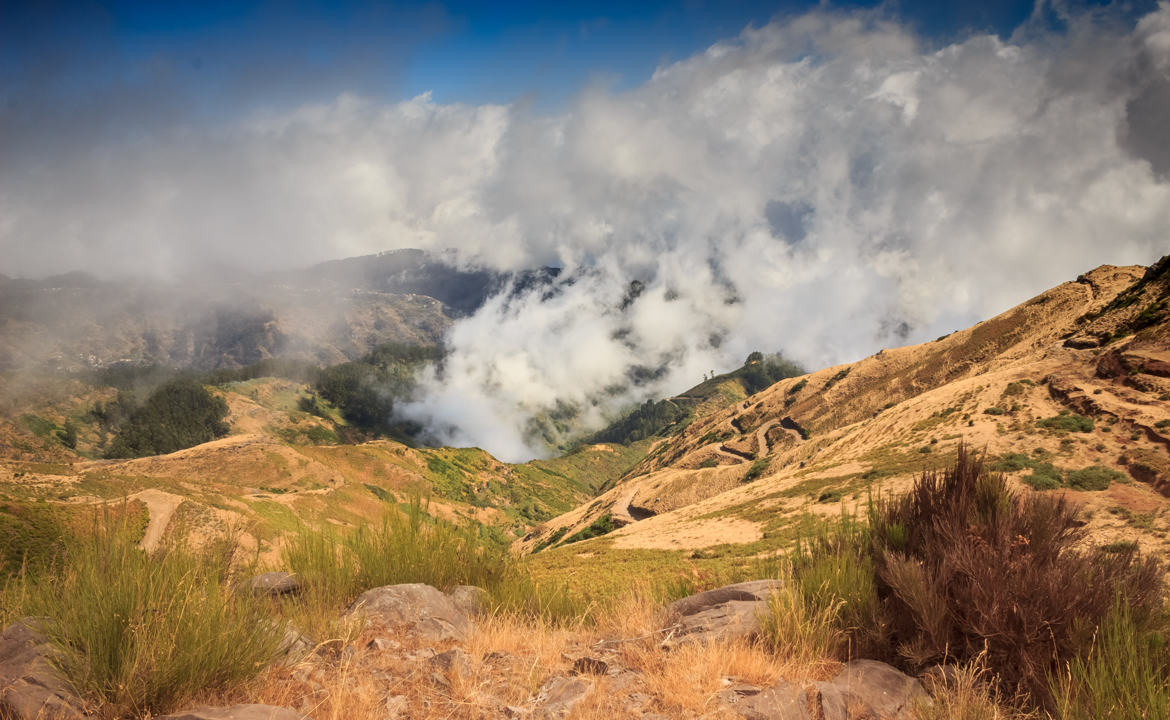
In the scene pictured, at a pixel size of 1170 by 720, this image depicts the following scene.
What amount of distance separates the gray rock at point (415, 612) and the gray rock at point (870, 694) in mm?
3909

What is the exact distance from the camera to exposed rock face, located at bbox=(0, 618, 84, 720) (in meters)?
3.64

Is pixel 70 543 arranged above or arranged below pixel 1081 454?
above

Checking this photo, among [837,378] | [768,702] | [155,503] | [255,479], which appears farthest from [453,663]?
[837,378]

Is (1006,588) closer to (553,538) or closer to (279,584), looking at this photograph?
(279,584)

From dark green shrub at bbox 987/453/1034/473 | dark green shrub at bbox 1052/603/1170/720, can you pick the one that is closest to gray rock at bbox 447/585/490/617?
dark green shrub at bbox 1052/603/1170/720

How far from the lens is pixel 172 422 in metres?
175

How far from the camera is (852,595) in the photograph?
604 centimetres

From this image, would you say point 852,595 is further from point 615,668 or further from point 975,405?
point 975,405

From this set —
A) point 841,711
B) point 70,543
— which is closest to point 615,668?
point 841,711

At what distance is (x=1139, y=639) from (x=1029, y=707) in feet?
4.18

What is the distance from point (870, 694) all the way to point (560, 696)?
2.74 m

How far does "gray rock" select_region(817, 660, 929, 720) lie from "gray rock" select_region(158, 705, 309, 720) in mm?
4130

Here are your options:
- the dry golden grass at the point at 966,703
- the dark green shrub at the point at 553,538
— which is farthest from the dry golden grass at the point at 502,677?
the dark green shrub at the point at 553,538

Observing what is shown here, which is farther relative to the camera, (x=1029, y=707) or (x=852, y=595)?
(x=852, y=595)
